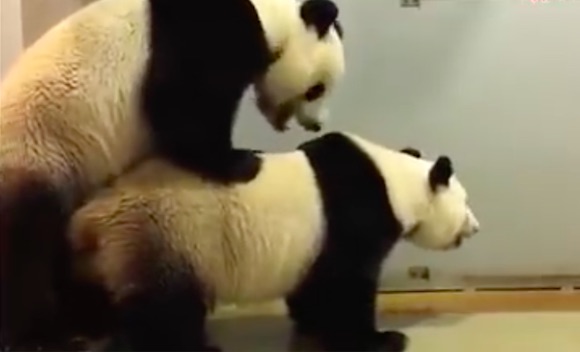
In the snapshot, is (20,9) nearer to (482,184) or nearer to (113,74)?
(113,74)

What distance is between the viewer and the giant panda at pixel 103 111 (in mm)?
1128

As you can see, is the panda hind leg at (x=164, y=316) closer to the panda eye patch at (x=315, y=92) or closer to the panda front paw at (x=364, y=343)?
the panda front paw at (x=364, y=343)

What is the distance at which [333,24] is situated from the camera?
1.34 metres

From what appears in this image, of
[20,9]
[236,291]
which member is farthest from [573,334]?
[20,9]

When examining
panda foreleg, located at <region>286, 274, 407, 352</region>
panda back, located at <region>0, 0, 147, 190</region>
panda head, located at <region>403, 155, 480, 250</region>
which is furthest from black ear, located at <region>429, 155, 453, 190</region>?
panda back, located at <region>0, 0, 147, 190</region>

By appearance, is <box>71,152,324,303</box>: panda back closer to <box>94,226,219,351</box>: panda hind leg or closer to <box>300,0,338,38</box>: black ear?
<box>94,226,219,351</box>: panda hind leg

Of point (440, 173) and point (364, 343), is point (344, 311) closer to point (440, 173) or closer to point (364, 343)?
point (364, 343)

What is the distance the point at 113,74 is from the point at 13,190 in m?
0.15

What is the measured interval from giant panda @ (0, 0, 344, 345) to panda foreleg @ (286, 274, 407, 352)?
0.53 feet

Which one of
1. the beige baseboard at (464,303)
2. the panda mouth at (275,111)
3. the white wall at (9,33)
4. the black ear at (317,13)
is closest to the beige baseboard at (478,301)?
the beige baseboard at (464,303)

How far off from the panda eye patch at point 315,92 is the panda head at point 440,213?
136 mm

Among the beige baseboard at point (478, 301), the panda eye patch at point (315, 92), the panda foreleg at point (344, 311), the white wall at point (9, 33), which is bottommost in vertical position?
the beige baseboard at point (478, 301)

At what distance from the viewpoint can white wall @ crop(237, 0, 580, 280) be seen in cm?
158

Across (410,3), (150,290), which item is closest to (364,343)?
(150,290)
